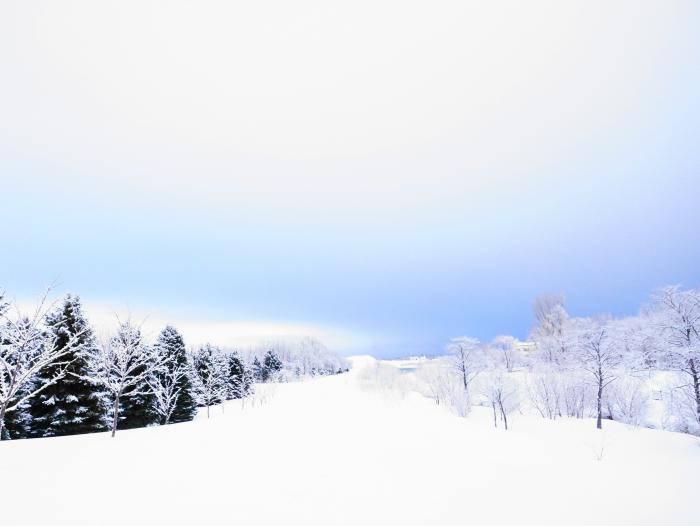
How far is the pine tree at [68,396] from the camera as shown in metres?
18.8

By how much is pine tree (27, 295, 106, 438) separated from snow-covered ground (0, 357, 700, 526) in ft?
25.8

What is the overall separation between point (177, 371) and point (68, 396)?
9285 mm

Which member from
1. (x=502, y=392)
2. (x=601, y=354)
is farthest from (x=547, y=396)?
(x=601, y=354)

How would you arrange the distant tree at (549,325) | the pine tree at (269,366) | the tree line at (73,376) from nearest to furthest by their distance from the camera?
the tree line at (73,376) → the distant tree at (549,325) → the pine tree at (269,366)

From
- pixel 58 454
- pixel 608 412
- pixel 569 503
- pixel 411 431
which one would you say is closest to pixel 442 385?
pixel 608 412

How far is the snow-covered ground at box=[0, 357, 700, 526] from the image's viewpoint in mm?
6230

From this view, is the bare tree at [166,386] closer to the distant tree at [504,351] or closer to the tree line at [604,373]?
the tree line at [604,373]

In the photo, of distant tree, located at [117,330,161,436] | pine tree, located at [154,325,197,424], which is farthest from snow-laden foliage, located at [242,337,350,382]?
distant tree, located at [117,330,161,436]

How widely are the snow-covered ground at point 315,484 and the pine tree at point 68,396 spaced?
7.88 metres

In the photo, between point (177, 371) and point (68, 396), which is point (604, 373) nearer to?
point (177, 371)

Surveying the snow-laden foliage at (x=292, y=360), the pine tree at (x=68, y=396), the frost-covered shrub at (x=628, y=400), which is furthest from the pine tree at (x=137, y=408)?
the snow-laden foliage at (x=292, y=360)

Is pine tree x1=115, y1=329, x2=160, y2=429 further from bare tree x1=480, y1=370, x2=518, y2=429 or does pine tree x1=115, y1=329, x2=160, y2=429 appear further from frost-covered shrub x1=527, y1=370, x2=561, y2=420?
frost-covered shrub x1=527, y1=370, x2=561, y2=420

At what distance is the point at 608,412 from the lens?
32812mm

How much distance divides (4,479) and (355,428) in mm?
14685
